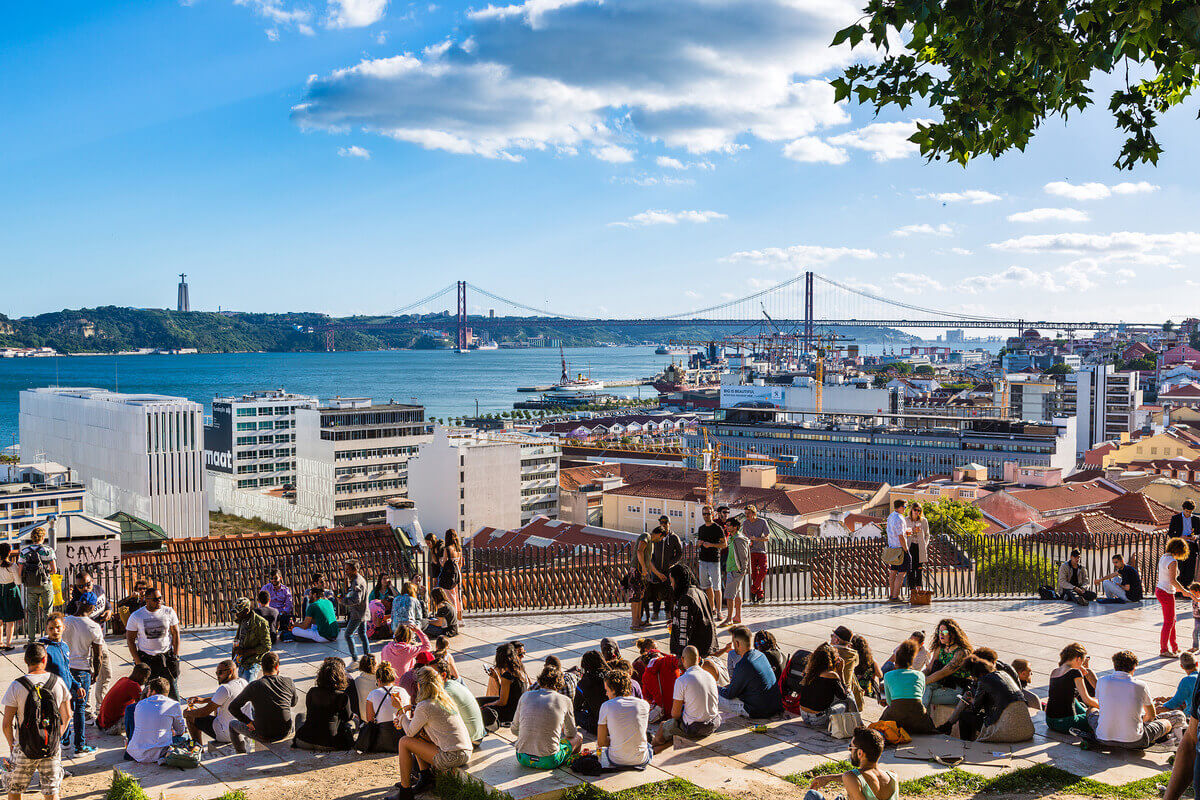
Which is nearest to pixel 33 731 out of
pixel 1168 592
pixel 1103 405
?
pixel 1168 592

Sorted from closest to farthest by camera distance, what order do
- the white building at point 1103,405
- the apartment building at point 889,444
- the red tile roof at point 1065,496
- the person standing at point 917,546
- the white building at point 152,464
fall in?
the person standing at point 917,546
the red tile roof at point 1065,496
the white building at point 152,464
the apartment building at point 889,444
the white building at point 1103,405

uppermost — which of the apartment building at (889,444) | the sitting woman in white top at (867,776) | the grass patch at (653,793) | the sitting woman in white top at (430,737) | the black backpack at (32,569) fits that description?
the black backpack at (32,569)

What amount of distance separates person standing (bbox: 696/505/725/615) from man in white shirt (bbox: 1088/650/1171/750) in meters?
4.25

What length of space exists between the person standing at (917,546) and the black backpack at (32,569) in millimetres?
9124

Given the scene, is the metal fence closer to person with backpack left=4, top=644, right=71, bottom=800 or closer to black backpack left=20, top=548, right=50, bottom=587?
black backpack left=20, top=548, right=50, bottom=587

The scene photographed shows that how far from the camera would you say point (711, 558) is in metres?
10.9

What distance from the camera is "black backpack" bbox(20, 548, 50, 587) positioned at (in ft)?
32.3

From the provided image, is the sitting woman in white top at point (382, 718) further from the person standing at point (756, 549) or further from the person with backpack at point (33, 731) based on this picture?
the person standing at point (756, 549)

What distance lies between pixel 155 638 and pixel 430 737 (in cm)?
294

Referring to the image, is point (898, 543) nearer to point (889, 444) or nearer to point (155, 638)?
point (155, 638)

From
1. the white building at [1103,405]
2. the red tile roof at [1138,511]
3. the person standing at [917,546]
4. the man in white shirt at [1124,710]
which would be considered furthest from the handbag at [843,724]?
the white building at [1103,405]

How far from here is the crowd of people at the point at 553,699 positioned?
6691mm

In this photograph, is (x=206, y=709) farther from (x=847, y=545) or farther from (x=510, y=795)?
(x=847, y=545)

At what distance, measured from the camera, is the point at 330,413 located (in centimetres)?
6988
